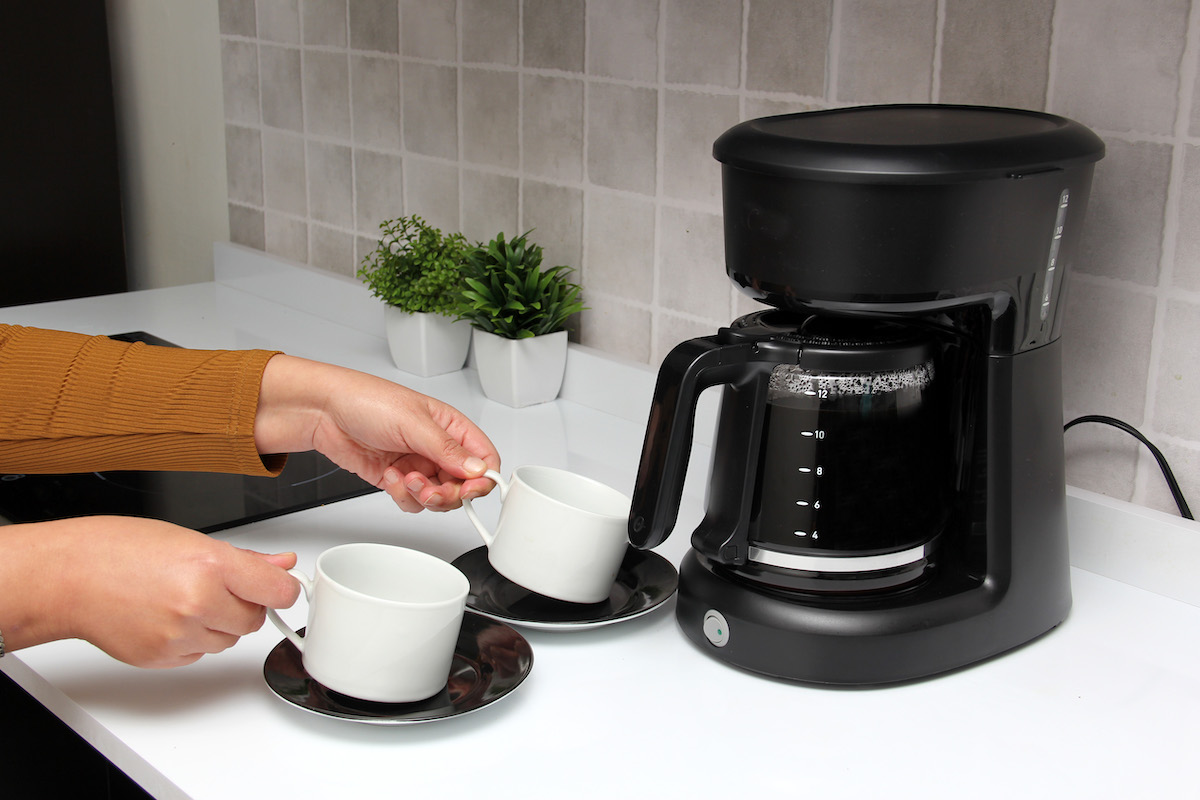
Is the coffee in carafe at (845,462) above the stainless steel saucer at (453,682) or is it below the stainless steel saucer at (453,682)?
above

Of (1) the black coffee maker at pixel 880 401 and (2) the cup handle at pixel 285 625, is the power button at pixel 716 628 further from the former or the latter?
(2) the cup handle at pixel 285 625

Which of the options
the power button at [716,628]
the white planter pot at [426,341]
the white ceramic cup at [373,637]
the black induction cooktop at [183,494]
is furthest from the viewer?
the white planter pot at [426,341]

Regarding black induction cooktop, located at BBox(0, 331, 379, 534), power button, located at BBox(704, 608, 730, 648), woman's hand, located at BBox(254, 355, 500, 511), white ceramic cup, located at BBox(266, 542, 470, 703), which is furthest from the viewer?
black induction cooktop, located at BBox(0, 331, 379, 534)

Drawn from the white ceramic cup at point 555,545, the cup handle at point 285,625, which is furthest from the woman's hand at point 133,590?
the white ceramic cup at point 555,545

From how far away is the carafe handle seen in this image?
752 mm

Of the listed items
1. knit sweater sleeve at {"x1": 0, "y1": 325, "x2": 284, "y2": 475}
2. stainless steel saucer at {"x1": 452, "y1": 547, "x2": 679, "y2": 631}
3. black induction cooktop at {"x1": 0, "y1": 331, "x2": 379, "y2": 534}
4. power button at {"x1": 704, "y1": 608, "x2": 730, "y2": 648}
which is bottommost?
black induction cooktop at {"x1": 0, "y1": 331, "x2": 379, "y2": 534}

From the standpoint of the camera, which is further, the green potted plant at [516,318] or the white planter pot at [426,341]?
the white planter pot at [426,341]

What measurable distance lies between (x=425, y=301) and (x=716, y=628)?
0.75 meters

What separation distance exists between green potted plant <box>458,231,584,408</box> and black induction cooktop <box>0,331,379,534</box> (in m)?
0.26

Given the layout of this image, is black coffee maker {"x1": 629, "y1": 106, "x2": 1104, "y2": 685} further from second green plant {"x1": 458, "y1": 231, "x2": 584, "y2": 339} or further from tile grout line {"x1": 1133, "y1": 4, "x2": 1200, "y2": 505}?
second green plant {"x1": 458, "y1": 231, "x2": 584, "y2": 339}

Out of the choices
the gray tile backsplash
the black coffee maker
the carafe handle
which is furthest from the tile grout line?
the carafe handle

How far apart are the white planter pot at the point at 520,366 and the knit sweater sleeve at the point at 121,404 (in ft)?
1.36

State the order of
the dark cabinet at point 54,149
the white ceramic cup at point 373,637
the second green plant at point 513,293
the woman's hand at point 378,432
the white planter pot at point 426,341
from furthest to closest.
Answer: the dark cabinet at point 54,149 < the white planter pot at point 426,341 < the second green plant at point 513,293 < the woman's hand at point 378,432 < the white ceramic cup at point 373,637

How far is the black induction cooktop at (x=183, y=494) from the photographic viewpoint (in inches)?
41.3
